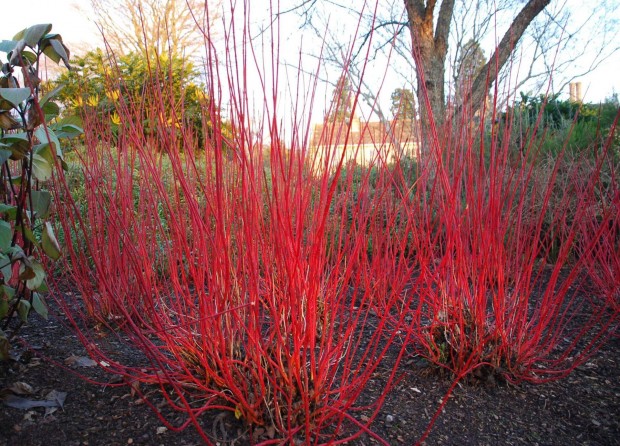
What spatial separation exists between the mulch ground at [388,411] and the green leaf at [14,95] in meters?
0.67

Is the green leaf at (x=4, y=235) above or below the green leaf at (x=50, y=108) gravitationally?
below

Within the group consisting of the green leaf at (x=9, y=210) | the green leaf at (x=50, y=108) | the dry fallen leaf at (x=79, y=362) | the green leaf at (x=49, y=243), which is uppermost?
the green leaf at (x=50, y=108)

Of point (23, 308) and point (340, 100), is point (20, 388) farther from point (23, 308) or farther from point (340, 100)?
point (340, 100)

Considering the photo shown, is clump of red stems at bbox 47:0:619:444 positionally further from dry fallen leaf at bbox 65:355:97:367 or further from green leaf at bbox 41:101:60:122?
green leaf at bbox 41:101:60:122

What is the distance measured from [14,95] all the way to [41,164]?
0.21 m

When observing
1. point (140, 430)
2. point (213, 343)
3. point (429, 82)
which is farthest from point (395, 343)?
point (429, 82)

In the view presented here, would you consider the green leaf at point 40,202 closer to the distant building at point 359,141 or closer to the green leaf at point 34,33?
the green leaf at point 34,33

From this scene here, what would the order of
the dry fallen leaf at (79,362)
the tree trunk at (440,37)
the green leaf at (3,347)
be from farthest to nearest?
the tree trunk at (440,37) < the dry fallen leaf at (79,362) < the green leaf at (3,347)

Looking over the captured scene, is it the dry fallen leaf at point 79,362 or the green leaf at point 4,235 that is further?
the dry fallen leaf at point 79,362

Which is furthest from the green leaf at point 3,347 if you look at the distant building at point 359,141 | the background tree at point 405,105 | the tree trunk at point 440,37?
the tree trunk at point 440,37

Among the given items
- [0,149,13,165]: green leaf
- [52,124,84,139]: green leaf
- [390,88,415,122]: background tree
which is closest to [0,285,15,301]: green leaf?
[0,149,13,165]: green leaf

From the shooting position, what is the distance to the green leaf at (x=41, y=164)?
126 cm

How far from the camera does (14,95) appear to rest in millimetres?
1142

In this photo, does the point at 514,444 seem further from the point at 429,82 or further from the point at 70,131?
the point at 429,82
